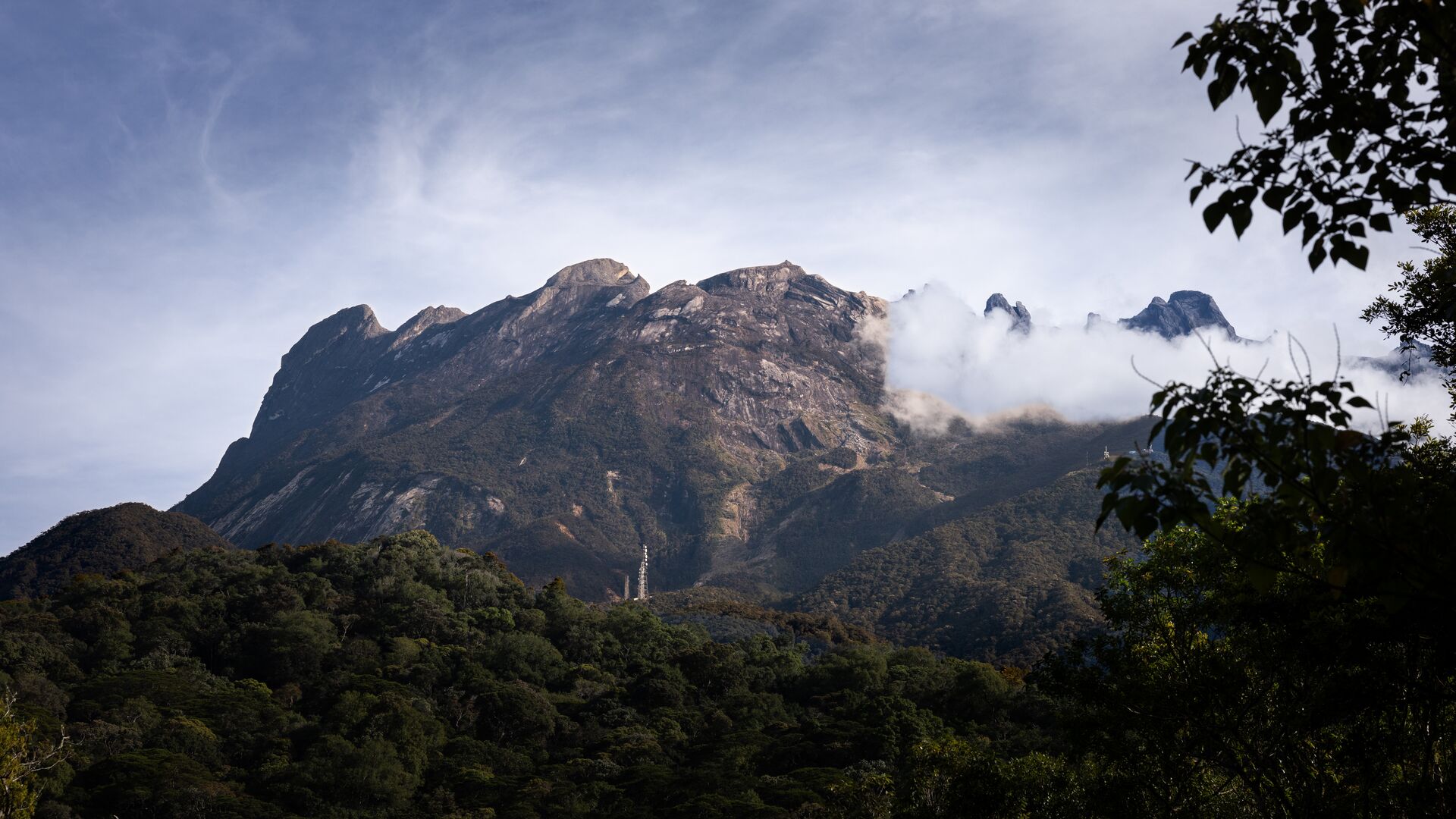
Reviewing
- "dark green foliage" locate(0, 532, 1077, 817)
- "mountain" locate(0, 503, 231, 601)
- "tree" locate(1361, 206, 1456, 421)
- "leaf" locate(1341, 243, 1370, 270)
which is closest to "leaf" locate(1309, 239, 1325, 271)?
"leaf" locate(1341, 243, 1370, 270)

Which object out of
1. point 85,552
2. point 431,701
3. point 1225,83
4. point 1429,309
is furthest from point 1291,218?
point 85,552

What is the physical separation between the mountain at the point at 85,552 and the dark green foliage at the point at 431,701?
68781mm

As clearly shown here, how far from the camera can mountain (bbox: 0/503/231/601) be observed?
184 meters

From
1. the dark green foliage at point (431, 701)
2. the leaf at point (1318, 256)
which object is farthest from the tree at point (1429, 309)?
the dark green foliage at point (431, 701)

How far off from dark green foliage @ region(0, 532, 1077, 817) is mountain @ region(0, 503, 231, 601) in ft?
226

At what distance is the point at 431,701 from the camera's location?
Answer: 91.6 meters

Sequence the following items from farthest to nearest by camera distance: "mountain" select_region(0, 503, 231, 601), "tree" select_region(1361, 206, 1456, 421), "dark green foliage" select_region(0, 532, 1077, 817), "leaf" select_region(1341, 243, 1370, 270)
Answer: "mountain" select_region(0, 503, 231, 601) < "dark green foliage" select_region(0, 532, 1077, 817) < "tree" select_region(1361, 206, 1456, 421) < "leaf" select_region(1341, 243, 1370, 270)

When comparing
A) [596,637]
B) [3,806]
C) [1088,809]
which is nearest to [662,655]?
[596,637]

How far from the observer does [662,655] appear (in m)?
116

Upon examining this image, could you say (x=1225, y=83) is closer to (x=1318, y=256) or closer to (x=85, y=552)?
(x=1318, y=256)

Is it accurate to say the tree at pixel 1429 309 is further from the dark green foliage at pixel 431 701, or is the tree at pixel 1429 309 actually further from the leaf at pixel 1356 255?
the dark green foliage at pixel 431 701

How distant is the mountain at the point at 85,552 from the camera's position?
18438cm

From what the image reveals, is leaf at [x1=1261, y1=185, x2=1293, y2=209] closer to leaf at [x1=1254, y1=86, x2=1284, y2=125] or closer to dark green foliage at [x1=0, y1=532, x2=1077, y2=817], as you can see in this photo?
leaf at [x1=1254, y1=86, x2=1284, y2=125]

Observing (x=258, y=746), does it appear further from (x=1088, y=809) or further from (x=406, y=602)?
(x=1088, y=809)
